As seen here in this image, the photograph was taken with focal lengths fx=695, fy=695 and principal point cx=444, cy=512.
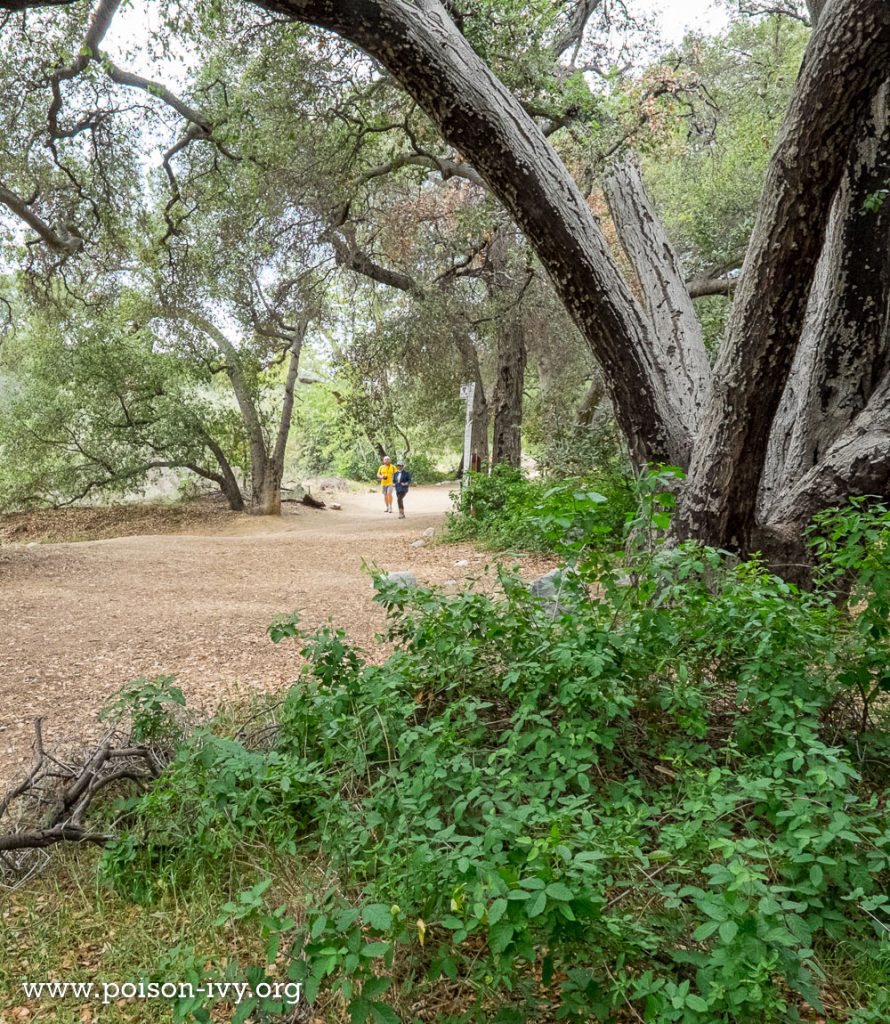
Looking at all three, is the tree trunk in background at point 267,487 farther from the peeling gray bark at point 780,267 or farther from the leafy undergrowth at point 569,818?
the leafy undergrowth at point 569,818

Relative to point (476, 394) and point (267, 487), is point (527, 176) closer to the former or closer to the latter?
point (476, 394)

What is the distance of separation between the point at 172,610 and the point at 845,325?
557cm

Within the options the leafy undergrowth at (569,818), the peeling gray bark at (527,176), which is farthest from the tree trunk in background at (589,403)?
the leafy undergrowth at (569,818)

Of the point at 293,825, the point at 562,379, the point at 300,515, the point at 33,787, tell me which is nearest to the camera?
the point at 293,825

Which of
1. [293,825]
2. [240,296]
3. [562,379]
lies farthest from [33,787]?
[562,379]

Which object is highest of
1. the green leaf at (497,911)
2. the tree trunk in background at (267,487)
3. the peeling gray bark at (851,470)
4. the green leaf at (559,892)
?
Answer: the peeling gray bark at (851,470)

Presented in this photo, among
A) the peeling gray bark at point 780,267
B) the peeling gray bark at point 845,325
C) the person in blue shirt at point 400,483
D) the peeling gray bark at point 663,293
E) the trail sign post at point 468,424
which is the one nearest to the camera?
the peeling gray bark at point 780,267

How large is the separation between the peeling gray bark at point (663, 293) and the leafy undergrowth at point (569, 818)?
2405 millimetres

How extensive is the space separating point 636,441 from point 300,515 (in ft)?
39.3

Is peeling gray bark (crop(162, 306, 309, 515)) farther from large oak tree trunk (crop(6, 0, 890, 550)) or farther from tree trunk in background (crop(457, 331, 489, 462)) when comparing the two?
large oak tree trunk (crop(6, 0, 890, 550))

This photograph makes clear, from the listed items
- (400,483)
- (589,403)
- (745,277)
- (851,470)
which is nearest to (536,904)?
(851,470)

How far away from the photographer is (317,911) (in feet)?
5.07

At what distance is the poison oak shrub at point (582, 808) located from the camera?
57.7 inches

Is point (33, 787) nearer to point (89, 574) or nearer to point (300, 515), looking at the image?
point (89, 574)
